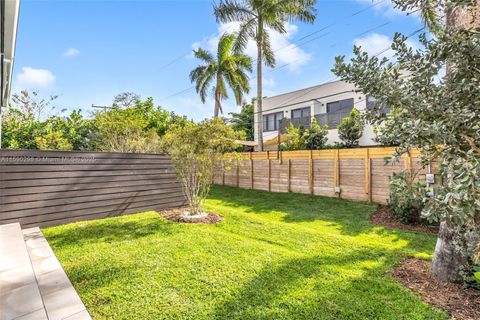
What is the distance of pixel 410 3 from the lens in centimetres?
221

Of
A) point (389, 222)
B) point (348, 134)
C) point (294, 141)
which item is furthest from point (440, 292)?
point (294, 141)

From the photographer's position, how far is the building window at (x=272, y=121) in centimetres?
1943

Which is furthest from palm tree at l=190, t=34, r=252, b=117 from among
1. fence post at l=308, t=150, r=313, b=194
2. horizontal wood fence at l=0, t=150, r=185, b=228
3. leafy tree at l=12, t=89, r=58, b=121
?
horizontal wood fence at l=0, t=150, r=185, b=228

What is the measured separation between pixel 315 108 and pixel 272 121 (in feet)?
13.1

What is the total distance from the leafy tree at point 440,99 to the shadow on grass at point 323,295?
3.04 ft

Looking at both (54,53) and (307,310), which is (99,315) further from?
(54,53)

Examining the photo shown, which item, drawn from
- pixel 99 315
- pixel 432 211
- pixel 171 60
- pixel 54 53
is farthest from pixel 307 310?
pixel 171 60

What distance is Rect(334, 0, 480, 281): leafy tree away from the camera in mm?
1636

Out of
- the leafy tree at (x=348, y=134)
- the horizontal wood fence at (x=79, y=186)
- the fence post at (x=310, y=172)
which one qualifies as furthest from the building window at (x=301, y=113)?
the horizontal wood fence at (x=79, y=186)

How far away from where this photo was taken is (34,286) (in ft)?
9.14

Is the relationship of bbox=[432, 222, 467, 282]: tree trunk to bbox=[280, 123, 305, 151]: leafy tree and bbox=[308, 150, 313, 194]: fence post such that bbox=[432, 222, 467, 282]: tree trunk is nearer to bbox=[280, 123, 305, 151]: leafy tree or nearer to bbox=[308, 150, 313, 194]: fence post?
bbox=[308, 150, 313, 194]: fence post

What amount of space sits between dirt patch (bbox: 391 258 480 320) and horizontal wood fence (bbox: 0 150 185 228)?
5510 mm

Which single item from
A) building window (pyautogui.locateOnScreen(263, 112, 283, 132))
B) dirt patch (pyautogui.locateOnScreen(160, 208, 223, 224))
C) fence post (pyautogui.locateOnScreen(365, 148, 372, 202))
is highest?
building window (pyautogui.locateOnScreen(263, 112, 283, 132))

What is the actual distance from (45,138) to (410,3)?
11.1 metres
